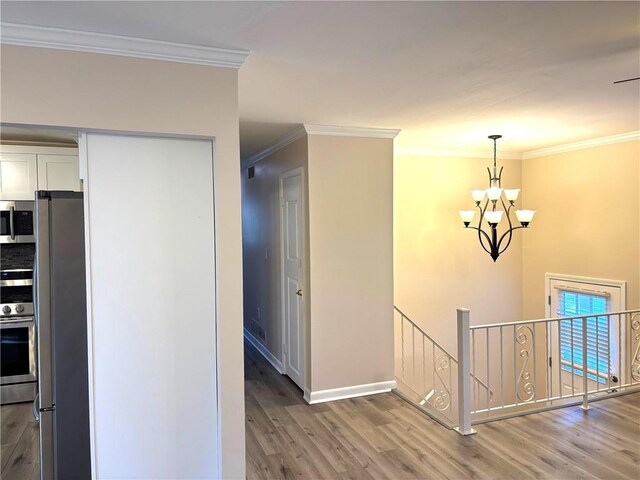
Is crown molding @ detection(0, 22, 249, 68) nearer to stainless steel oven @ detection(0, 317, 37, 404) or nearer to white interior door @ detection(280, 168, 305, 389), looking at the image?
white interior door @ detection(280, 168, 305, 389)

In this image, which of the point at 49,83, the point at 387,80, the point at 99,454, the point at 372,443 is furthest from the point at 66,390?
the point at 387,80

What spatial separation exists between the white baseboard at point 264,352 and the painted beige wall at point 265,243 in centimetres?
5

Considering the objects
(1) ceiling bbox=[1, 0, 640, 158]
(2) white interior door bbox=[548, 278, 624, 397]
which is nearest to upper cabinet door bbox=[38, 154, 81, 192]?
(1) ceiling bbox=[1, 0, 640, 158]

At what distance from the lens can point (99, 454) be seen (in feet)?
7.38

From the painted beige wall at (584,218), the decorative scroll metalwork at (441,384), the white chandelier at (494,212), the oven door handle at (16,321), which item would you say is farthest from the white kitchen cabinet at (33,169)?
the painted beige wall at (584,218)

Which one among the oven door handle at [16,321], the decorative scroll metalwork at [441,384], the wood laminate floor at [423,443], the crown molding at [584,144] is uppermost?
the crown molding at [584,144]

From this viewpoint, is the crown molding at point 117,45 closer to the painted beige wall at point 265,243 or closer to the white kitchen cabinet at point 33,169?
the painted beige wall at point 265,243

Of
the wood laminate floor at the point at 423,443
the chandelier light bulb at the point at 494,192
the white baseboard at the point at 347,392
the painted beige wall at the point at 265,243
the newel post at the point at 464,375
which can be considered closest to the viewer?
the wood laminate floor at the point at 423,443

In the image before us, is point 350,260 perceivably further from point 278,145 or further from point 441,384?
point 441,384

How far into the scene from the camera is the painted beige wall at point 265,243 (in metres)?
4.73

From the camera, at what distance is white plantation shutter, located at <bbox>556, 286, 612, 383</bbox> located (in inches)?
191

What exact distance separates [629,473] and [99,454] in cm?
312

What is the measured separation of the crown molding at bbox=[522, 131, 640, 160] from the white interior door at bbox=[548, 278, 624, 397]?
1.47 m

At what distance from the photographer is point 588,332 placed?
16.2 ft
